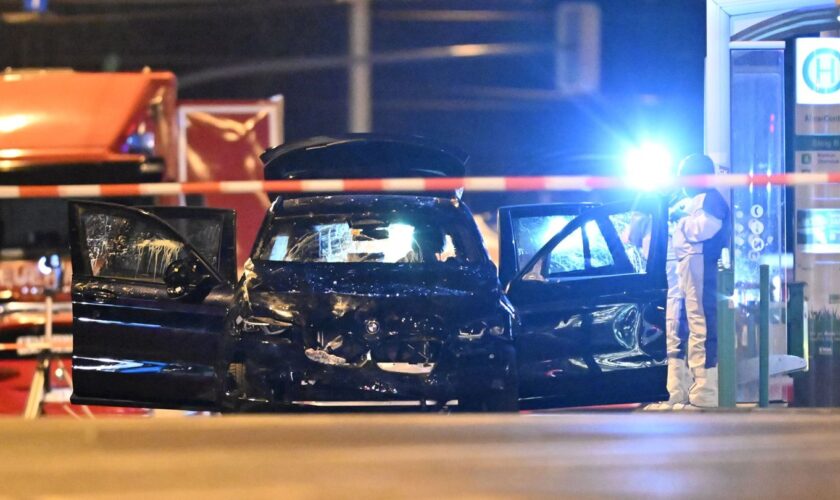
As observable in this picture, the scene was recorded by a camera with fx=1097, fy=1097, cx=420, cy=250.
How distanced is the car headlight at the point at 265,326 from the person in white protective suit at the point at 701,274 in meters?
3.08

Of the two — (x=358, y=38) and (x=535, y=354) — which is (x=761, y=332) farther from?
(x=358, y=38)

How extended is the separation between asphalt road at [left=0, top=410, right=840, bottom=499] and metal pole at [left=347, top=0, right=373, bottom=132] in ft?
12.1

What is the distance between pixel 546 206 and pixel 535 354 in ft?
2.90

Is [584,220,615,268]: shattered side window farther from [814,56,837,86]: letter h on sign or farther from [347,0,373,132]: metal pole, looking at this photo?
[814,56,837,86]: letter h on sign

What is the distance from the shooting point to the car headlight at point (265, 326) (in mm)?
5309

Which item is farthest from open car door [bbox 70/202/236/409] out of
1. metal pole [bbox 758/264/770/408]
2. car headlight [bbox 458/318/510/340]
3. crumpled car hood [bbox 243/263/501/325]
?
metal pole [bbox 758/264/770/408]

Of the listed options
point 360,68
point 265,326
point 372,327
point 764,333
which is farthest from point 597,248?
point 360,68

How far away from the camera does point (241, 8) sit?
8391 millimetres

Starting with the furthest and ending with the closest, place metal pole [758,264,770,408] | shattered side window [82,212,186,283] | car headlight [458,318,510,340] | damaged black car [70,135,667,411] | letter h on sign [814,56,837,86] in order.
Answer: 1. letter h on sign [814,56,837,86]
2. metal pole [758,264,770,408]
3. shattered side window [82,212,186,283]
4. damaged black car [70,135,667,411]
5. car headlight [458,318,510,340]

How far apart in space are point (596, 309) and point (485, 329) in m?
0.84

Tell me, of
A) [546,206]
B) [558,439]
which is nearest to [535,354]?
[546,206]

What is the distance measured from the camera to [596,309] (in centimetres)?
594

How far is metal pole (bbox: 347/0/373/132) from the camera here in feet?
26.8

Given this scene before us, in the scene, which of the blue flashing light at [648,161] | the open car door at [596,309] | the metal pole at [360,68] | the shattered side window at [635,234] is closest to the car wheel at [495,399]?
the open car door at [596,309]
